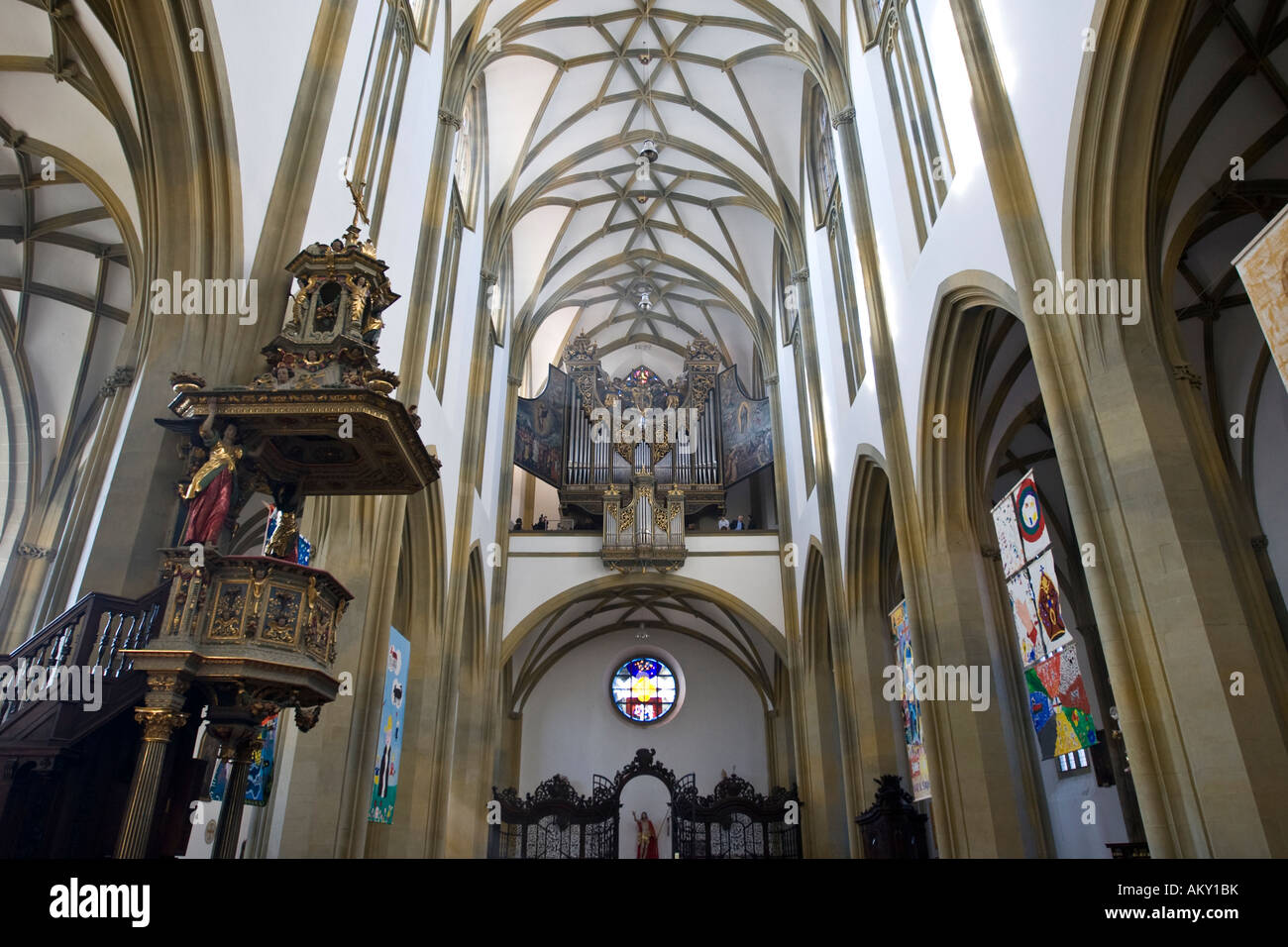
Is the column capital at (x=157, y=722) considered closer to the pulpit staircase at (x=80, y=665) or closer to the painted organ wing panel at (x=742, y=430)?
the pulpit staircase at (x=80, y=665)

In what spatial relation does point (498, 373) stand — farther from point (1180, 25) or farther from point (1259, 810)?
point (1259, 810)

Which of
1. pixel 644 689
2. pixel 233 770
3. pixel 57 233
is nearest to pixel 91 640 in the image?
pixel 233 770

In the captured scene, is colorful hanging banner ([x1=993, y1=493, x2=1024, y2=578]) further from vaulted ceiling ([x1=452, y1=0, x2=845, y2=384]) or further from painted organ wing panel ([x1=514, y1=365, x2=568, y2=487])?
painted organ wing panel ([x1=514, y1=365, x2=568, y2=487])

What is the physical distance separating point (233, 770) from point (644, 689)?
1670 cm

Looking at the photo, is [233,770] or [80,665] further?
[233,770]

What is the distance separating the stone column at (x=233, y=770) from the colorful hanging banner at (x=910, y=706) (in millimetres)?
6950

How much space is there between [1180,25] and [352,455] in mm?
5855

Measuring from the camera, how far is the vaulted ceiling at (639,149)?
45.6 ft

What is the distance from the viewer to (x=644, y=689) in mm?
20828

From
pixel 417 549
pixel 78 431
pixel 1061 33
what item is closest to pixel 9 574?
pixel 78 431

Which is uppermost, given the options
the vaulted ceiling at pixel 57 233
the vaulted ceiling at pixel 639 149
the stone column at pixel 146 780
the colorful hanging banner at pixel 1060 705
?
the vaulted ceiling at pixel 639 149

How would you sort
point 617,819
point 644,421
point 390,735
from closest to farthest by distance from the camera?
point 390,735 < point 617,819 < point 644,421

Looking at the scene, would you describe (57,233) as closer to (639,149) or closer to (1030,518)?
(639,149)

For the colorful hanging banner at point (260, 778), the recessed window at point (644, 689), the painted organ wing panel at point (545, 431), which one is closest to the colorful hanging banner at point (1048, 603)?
the colorful hanging banner at point (260, 778)
